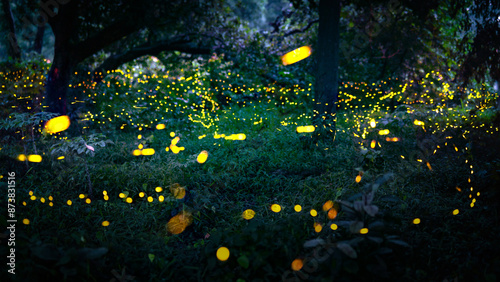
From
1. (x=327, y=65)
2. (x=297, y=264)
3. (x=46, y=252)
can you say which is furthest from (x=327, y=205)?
(x=327, y=65)

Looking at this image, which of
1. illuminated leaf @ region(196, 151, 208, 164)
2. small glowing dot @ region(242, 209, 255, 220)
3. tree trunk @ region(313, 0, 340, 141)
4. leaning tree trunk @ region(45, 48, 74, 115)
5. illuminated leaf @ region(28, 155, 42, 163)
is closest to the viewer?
small glowing dot @ region(242, 209, 255, 220)

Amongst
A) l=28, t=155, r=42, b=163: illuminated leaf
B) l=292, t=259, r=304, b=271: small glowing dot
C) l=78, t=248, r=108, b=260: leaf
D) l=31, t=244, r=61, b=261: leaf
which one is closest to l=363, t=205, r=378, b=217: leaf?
l=292, t=259, r=304, b=271: small glowing dot

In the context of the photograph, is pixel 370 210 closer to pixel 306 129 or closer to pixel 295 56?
pixel 306 129

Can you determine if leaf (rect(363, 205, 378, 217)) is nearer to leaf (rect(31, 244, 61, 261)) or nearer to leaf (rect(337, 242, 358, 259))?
leaf (rect(337, 242, 358, 259))

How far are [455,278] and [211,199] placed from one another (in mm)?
2423

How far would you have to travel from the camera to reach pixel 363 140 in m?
4.88

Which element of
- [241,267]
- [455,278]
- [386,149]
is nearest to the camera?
[455,278]

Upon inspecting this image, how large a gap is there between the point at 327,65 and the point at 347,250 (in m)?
3.94

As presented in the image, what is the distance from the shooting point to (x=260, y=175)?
4.34m

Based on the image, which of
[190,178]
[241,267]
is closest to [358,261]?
[241,267]

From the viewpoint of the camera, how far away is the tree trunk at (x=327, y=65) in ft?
17.4

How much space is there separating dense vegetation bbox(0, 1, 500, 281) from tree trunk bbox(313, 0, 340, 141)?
1.30ft

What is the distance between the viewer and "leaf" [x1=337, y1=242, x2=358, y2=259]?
2.08 metres

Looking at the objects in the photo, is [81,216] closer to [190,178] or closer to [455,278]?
[190,178]
